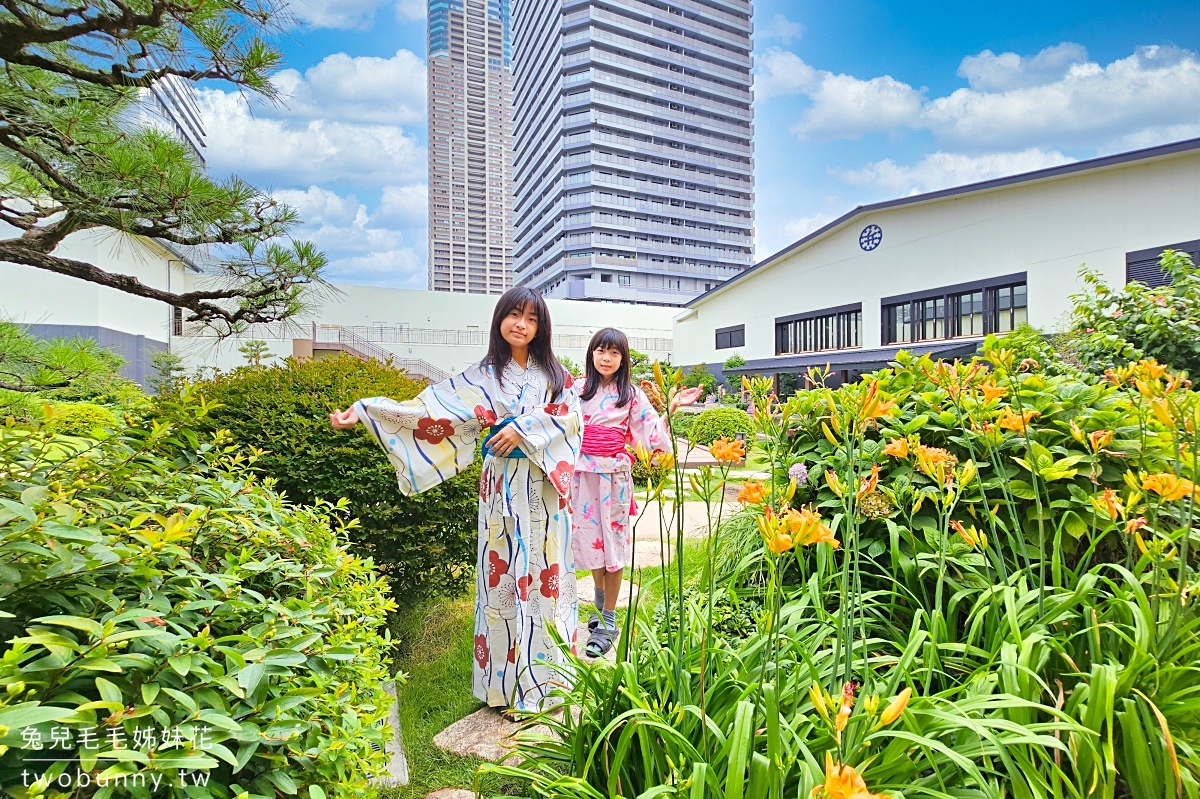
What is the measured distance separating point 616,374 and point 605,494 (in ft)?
1.94

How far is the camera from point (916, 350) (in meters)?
16.3

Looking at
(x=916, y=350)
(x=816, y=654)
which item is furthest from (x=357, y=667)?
(x=916, y=350)

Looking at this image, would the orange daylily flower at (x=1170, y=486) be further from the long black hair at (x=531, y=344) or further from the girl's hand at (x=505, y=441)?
the long black hair at (x=531, y=344)

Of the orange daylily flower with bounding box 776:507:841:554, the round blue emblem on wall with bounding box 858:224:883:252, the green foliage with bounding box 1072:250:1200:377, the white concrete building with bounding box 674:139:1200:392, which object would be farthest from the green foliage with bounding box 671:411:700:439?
the round blue emblem on wall with bounding box 858:224:883:252

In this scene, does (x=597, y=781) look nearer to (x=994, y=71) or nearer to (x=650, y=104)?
(x=994, y=71)

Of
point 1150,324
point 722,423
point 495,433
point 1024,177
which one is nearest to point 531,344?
point 495,433

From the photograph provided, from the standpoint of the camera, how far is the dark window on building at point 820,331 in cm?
1856

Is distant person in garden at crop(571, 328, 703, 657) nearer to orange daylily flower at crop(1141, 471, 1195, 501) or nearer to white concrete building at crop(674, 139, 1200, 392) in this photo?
orange daylily flower at crop(1141, 471, 1195, 501)

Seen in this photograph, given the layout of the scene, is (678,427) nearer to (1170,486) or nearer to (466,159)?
A: (1170,486)

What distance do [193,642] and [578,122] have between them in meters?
50.8

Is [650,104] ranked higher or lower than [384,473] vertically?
higher

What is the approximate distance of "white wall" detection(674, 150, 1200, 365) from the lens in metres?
11.6

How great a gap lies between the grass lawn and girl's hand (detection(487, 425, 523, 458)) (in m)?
0.96

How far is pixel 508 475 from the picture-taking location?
7.09 ft
